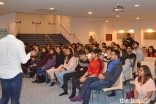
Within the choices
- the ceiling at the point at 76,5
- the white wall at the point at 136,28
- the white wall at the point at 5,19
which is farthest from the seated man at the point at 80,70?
the white wall at the point at 136,28

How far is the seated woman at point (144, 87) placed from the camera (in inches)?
112

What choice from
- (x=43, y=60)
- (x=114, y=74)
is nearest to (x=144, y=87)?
(x=114, y=74)

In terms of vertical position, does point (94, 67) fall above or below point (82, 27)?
below

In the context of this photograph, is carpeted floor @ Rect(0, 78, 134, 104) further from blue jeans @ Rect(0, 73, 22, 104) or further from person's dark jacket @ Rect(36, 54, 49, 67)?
blue jeans @ Rect(0, 73, 22, 104)

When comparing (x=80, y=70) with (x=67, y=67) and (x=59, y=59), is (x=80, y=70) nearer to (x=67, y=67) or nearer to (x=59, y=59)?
(x=67, y=67)

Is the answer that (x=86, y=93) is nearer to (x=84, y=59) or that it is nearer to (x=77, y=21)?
(x=84, y=59)

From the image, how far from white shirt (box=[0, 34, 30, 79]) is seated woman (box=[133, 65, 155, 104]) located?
1739 mm

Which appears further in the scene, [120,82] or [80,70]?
[80,70]

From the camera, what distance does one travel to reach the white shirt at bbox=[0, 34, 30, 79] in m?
2.58

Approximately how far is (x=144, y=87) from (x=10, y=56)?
6.56 feet

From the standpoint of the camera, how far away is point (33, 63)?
6.95m

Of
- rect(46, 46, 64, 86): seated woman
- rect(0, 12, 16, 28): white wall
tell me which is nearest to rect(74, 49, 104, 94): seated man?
rect(46, 46, 64, 86): seated woman

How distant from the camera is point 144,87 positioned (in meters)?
2.90

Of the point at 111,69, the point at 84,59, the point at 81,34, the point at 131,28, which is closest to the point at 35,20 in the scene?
the point at 81,34
